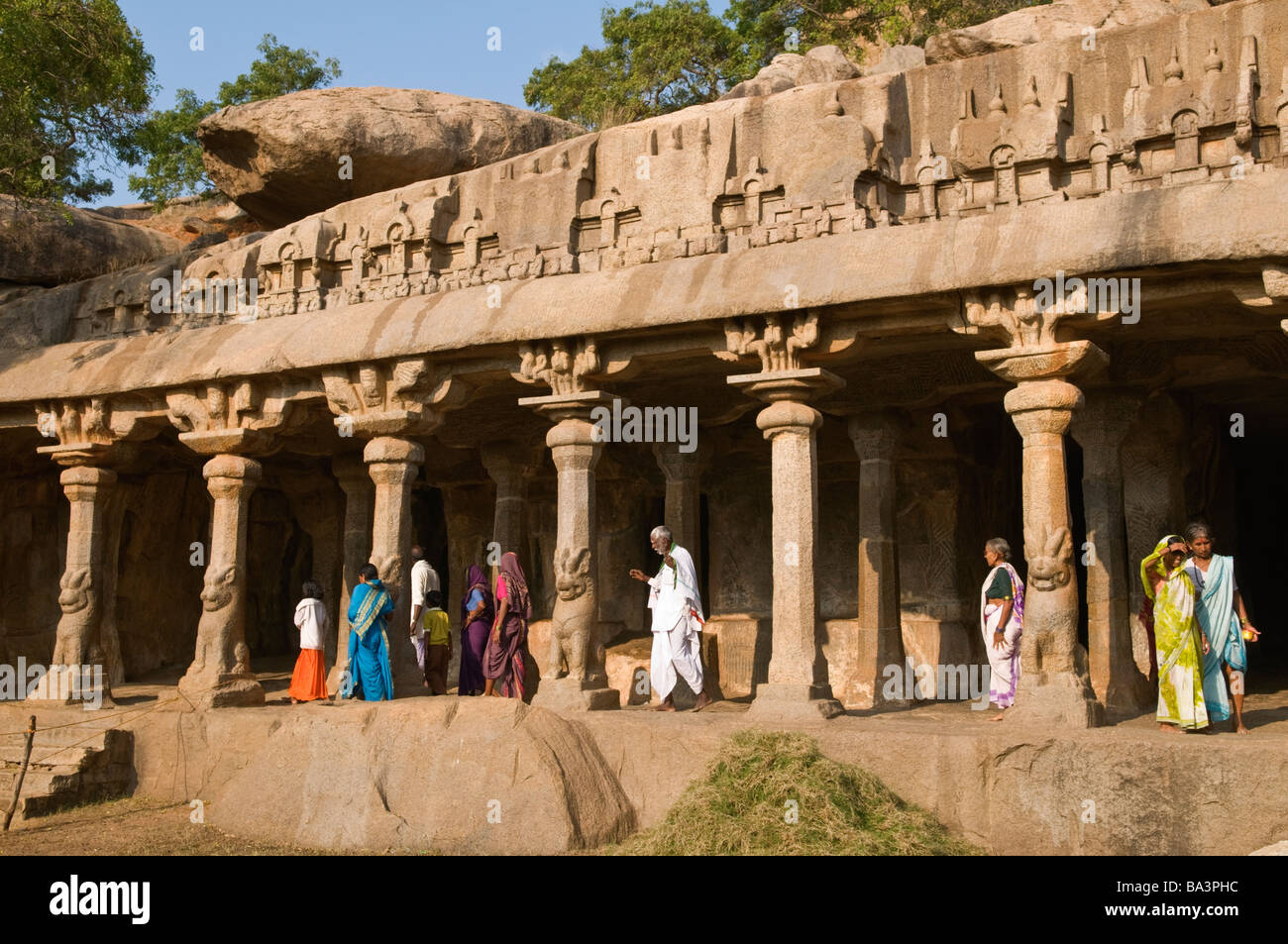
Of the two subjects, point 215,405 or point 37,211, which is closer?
point 215,405

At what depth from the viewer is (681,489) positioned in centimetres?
1257

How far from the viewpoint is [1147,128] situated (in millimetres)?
9836

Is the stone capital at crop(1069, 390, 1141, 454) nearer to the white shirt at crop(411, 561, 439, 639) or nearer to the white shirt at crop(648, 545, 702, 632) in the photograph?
the white shirt at crop(648, 545, 702, 632)

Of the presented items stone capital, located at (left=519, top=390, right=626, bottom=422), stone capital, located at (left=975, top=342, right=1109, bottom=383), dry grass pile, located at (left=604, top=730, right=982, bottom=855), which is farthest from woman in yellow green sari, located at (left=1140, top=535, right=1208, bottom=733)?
stone capital, located at (left=519, top=390, right=626, bottom=422)

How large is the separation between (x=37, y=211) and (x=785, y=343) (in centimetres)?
1164

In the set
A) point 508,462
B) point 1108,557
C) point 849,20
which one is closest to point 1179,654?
point 1108,557

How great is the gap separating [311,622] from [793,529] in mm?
4747

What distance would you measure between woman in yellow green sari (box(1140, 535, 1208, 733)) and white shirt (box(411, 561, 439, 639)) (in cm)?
629

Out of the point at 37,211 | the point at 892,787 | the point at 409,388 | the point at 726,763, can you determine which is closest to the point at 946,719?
the point at 892,787

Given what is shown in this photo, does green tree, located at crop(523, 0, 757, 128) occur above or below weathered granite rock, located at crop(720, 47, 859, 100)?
above

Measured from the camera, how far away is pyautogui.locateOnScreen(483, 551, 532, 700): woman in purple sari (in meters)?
10.0

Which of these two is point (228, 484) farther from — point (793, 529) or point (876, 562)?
point (876, 562)

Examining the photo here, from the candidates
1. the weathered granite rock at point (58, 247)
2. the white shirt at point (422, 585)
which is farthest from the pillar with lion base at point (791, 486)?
the weathered granite rock at point (58, 247)
